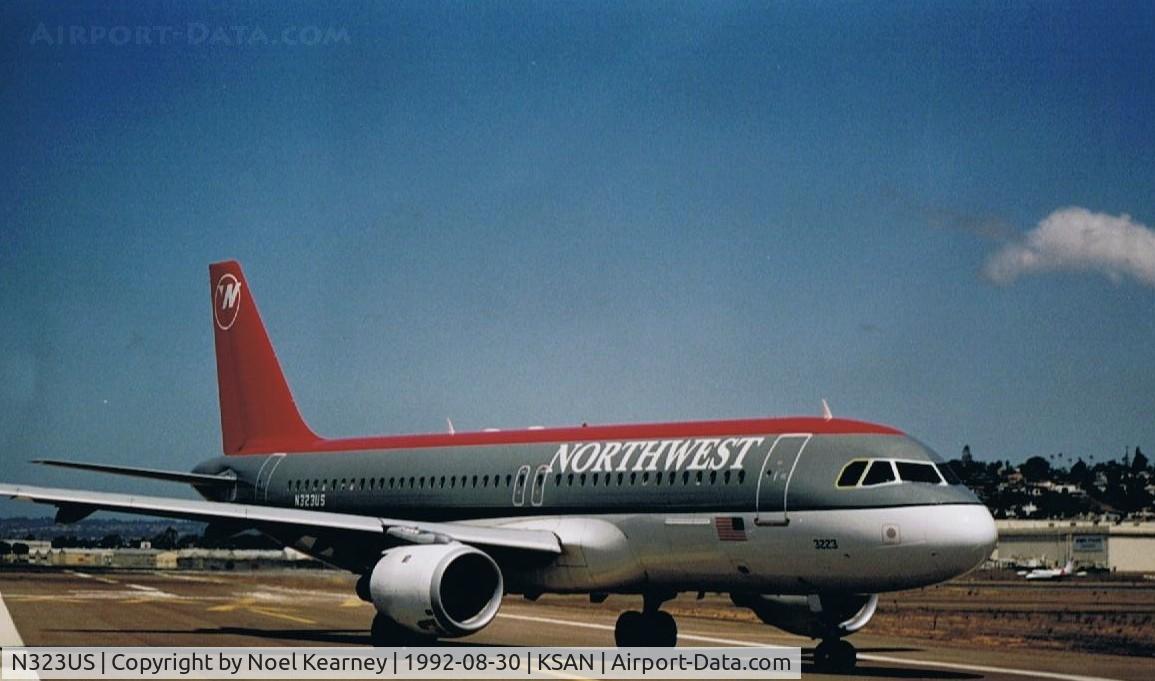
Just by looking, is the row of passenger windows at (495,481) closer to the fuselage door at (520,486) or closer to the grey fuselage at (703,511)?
the grey fuselage at (703,511)

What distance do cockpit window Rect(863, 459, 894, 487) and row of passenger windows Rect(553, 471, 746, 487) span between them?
7.25 ft

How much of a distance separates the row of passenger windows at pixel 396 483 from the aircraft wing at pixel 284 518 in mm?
2026

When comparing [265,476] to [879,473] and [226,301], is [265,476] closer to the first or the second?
[226,301]

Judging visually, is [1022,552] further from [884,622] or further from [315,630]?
[315,630]

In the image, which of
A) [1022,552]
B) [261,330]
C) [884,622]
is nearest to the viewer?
[261,330]

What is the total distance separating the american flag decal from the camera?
26297 mm

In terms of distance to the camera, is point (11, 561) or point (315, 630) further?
point (11, 561)

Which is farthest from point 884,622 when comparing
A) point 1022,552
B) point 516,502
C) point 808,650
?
point 1022,552

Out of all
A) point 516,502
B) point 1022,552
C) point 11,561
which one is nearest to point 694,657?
point 516,502

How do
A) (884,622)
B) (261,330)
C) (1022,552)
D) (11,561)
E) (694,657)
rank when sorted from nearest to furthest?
(694,657) < (261,330) < (884,622) < (11,561) < (1022,552)

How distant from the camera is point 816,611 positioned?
2802 centimetres

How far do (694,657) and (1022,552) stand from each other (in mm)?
127590

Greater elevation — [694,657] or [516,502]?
[516,502]

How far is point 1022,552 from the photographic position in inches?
5861
